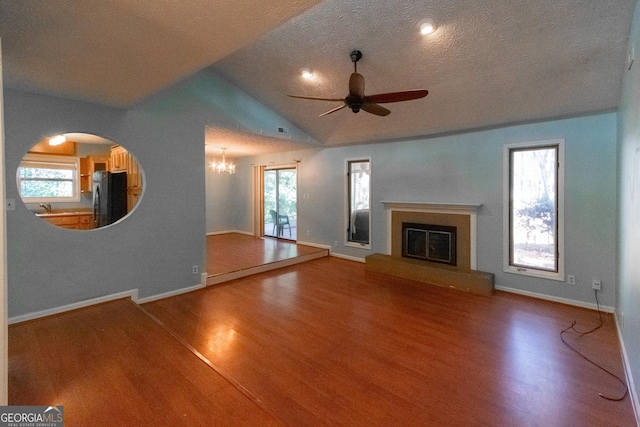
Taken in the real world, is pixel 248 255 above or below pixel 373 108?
below

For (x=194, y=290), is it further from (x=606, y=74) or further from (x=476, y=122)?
(x=606, y=74)

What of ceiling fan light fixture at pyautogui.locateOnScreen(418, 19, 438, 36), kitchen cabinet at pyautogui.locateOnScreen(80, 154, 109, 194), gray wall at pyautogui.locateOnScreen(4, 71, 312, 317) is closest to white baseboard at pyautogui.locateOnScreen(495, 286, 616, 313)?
ceiling fan light fixture at pyautogui.locateOnScreen(418, 19, 438, 36)

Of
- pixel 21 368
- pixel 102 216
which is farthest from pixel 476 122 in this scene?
pixel 102 216

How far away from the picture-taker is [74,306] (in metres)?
3.21

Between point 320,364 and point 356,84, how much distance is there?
2511 mm

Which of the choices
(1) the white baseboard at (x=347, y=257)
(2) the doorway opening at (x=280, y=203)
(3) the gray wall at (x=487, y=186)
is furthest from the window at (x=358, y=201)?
(2) the doorway opening at (x=280, y=203)

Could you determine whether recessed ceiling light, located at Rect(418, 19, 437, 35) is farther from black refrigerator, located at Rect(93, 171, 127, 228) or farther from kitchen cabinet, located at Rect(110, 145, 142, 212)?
black refrigerator, located at Rect(93, 171, 127, 228)

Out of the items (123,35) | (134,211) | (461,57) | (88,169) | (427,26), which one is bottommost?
(134,211)

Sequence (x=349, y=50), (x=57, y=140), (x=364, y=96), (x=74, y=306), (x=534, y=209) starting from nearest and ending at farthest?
(x=364, y=96)
(x=74, y=306)
(x=349, y=50)
(x=534, y=209)
(x=57, y=140)

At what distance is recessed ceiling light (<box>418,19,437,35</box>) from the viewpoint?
271 centimetres

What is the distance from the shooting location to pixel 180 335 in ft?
9.48

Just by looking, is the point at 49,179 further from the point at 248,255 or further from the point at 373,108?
the point at 373,108

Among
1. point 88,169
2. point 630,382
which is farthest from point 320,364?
point 88,169

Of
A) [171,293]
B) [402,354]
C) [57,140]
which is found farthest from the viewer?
[57,140]
